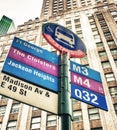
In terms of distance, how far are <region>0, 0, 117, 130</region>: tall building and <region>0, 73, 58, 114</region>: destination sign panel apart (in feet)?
59.5

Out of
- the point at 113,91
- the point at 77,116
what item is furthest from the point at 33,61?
the point at 113,91

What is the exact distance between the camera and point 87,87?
15.0ft

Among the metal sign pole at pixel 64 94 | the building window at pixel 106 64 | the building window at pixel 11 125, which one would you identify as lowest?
the metal sign pole at pixel 64 94

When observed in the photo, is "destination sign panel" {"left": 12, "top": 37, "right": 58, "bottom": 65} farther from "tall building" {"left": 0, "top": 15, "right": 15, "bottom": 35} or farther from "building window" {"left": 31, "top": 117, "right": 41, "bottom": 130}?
"tall building" {"left": 0, "top": 15, "right": 15, "bottom": 35}

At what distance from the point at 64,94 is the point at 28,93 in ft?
2.13

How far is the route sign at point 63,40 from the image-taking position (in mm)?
4973

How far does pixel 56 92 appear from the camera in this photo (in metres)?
4.10

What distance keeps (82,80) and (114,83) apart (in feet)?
75.6

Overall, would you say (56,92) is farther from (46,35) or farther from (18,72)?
(46,35)

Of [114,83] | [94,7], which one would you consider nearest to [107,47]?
[114,83]

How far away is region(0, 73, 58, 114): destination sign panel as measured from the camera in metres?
3.84

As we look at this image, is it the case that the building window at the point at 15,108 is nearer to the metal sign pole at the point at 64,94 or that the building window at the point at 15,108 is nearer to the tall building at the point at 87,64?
the tall building at the point at 87,64

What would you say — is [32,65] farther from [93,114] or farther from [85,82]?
[93,114]

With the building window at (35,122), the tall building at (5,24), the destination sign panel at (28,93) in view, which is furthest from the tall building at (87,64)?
the tall building at (5,24)
